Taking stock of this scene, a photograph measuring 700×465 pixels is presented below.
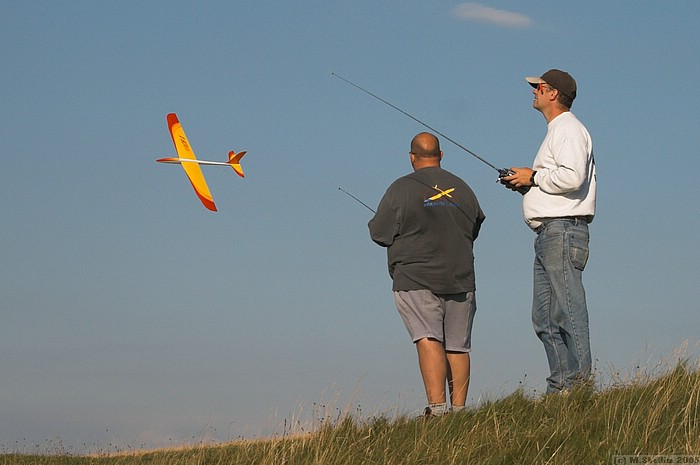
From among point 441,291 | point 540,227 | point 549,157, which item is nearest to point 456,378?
point 441,291

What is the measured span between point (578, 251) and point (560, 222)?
272 millimetres

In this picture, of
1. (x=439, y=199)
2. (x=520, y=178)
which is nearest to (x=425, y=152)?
(x=439, y=199)

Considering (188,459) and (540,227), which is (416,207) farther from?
(188,459)

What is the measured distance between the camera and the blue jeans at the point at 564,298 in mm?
7621

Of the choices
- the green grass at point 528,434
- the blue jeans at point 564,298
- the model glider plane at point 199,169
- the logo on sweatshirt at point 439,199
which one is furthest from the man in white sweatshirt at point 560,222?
the model glider plane at point 199,169

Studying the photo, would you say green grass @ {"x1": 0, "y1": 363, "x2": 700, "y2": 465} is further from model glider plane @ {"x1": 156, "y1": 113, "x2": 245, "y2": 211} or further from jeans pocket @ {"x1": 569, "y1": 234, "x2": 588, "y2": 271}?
model glider plane @ {"x1": 156, "y1": 113, "x2": 245, "y2": 211}

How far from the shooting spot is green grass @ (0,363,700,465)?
6570 mm

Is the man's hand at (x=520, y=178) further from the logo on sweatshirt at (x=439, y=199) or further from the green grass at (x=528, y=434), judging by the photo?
the green grass at (x=528, y=434)

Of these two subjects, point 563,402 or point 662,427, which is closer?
point 662,427

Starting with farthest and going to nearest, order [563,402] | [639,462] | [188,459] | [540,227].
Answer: [188,459] → [540,227] → [563,402] → [639,462]

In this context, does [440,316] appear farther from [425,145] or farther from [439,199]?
[425,145]

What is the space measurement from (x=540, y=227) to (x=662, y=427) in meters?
1.91

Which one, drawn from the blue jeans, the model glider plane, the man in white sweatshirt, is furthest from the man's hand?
the model glider plane

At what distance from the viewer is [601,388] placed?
768 cm
